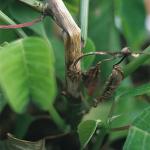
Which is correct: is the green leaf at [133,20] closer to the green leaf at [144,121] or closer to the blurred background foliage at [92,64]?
the blurred background foliage at [92,64]

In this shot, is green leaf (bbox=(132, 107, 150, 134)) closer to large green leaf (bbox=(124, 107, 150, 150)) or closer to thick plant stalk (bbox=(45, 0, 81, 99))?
large green leaf (bbox=(124, 107, 150, 150))

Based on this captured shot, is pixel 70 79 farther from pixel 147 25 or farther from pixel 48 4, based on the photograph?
pixel 147 25

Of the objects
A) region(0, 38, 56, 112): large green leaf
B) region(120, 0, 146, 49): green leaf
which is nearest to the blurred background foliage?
region(120, 0, 146, 49): green leaf

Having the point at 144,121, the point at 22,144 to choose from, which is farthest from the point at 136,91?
the point at 22,144

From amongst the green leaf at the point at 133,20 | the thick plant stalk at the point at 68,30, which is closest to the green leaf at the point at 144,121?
the thick plant stalk at the point at 68,30

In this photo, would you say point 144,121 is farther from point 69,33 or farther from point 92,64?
point 92,64
